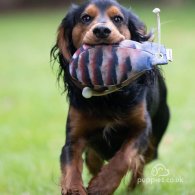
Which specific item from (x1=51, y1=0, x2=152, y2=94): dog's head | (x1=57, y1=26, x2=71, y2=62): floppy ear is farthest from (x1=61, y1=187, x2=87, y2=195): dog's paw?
(x1=57, y1=26, x2=71, y2=62): floppy ear

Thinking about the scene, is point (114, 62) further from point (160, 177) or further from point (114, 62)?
point (160, 177)

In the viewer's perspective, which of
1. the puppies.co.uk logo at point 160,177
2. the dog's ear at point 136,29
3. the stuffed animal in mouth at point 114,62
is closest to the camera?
the stuffed animal in mouth at point 114,62

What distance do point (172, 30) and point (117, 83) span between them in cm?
1201

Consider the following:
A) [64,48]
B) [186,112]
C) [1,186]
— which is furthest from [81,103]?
[186,112]

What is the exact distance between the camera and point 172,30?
Result: 49.8 ft

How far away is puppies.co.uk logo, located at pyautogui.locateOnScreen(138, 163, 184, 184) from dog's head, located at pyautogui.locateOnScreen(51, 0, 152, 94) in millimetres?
1227

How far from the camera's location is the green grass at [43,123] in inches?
191

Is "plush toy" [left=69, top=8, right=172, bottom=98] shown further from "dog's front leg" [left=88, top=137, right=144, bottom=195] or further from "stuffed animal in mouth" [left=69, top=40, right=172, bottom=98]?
"dog's front leg" [left=88, top=137, right=144, bottom=195]

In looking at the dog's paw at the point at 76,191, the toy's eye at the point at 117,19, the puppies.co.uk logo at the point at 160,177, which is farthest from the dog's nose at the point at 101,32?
the puppies.co.uk logo at the point at 160,177

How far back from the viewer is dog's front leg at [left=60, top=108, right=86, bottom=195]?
11.5 ft

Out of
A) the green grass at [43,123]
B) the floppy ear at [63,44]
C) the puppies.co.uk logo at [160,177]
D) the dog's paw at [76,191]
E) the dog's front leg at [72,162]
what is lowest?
the green grass at [43,123]

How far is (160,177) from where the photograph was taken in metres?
4.77

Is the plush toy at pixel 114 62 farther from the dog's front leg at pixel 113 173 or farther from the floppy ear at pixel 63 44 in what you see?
the floppy ear at pixel 63 44

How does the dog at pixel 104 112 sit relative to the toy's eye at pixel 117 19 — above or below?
below
